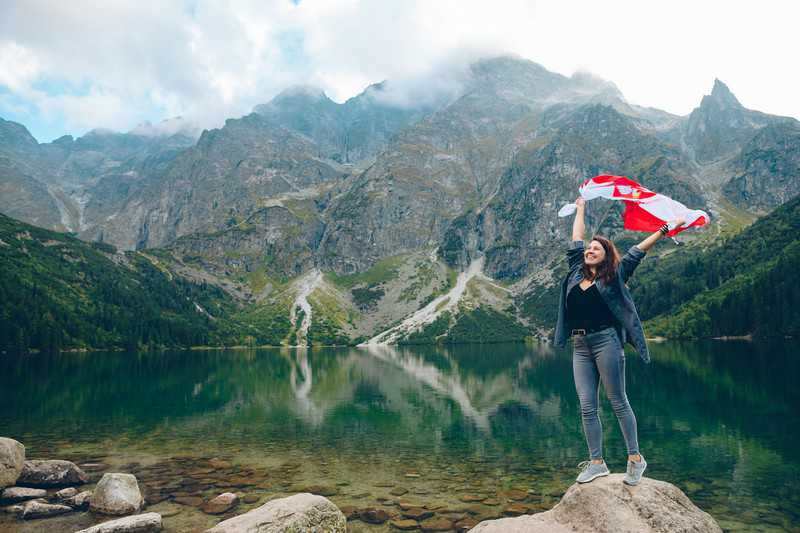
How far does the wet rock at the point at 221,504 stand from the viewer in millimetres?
20578

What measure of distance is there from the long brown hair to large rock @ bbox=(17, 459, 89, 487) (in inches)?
1048

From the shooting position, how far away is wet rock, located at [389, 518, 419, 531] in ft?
62.0

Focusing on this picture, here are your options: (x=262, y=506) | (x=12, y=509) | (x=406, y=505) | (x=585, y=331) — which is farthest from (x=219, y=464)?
(x=585, y=331)

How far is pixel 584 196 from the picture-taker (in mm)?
12039

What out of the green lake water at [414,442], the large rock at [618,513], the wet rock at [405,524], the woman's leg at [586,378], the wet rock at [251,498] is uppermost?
the woman's leg at [586,378]

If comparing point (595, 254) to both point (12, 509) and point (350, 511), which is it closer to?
point (350, 511)

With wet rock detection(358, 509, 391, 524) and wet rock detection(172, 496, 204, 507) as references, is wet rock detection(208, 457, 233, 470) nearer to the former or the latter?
wet rock detection(172, 496, 204, 507)

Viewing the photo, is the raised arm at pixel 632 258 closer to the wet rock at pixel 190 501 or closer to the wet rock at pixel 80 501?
the wet rock at pixel 190 501

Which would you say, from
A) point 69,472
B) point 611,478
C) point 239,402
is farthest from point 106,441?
point 611,478

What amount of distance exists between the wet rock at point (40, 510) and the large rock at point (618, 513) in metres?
18.4

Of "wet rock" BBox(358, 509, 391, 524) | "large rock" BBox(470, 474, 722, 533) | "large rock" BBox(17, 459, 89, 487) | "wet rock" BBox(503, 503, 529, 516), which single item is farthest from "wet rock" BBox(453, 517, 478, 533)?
"large rock" BBox(17, 459, 89, 487)

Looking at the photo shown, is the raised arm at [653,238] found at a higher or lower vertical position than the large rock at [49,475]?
higher

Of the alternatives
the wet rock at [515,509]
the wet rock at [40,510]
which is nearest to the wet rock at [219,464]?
the wet rock at [40,510]

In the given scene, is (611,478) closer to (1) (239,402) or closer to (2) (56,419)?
(2) (56,419)
